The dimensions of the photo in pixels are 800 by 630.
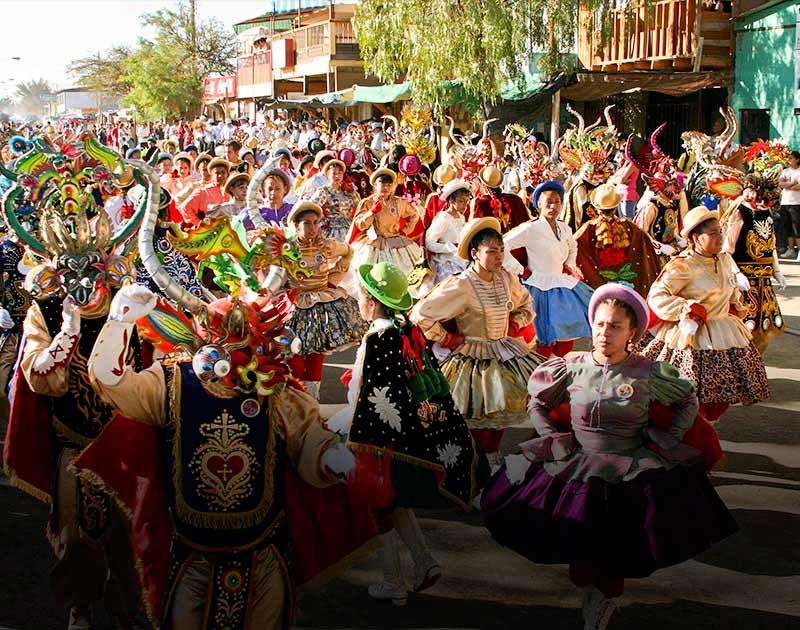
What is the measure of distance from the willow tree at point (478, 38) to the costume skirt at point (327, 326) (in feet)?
55.2

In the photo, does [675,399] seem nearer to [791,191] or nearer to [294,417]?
[294,417]

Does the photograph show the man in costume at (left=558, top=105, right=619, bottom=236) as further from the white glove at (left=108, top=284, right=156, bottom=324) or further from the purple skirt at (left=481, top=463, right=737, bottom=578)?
the white glove at (left=108, top=284, right=156, bottom=324)

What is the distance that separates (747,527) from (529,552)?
2.60 metres

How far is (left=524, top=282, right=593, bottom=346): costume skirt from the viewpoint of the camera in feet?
29.7

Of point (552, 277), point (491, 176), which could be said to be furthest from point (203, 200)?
point (552, 277)

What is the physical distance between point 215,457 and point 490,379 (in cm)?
296

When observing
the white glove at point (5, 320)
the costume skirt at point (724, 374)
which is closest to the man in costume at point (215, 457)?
the white glove at point (5, 320)

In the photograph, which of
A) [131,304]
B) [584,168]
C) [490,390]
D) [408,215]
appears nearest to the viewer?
[131,304]

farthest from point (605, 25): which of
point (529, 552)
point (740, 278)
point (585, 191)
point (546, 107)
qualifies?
point (529, 552)

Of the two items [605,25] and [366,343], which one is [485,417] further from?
[605,25]

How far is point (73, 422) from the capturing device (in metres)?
5.27

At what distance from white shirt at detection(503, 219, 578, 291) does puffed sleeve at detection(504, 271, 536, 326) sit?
1859 mm

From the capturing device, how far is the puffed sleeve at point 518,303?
7.27m

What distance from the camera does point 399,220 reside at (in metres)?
12.0
